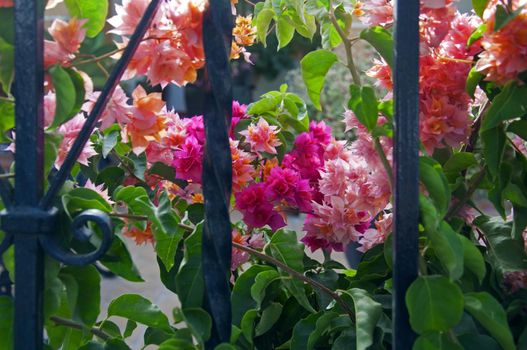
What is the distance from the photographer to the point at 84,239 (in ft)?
2.53

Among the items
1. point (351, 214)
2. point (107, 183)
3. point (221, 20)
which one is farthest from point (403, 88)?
point (107, 183)

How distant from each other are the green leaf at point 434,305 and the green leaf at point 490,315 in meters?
0.03

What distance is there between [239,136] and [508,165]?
23.9 inches

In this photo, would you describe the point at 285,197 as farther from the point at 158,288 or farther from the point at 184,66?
the point at 158,288

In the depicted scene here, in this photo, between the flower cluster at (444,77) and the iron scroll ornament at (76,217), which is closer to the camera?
the iron scroll ornament at (76,217)

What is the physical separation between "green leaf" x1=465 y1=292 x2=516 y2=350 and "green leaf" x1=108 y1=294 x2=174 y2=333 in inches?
14.4

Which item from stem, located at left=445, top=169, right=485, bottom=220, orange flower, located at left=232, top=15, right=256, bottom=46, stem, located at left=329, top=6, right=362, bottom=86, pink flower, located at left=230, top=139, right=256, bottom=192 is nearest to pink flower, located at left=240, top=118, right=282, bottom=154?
pink flower, located at left=230, top=139, right=256, bottom=192

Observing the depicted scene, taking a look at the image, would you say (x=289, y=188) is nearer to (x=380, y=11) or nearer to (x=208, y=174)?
(x=380, y=11)

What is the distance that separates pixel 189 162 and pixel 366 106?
0.48 meters

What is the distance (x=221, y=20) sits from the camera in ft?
2.55

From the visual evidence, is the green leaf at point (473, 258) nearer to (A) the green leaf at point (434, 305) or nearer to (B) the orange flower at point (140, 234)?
(A) the green leaf at point (434, 305)

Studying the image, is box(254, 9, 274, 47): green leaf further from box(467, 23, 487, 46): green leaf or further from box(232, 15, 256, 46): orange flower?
box(467, 23, 487, 46): green leaf

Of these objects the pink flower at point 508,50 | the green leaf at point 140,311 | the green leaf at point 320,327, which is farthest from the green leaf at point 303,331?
the pink flower at point 508,50

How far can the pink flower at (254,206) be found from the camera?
4.08ft
